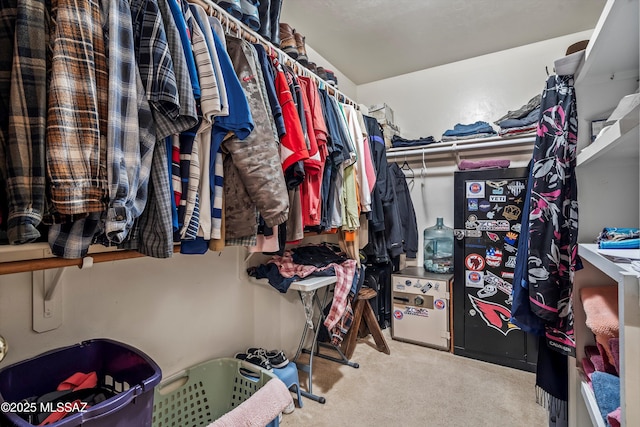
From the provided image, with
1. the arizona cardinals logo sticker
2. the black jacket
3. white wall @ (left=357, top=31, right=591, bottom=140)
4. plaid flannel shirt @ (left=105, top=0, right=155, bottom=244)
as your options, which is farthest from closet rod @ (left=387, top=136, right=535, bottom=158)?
plaid flannel shirt @ (left=105, top=0, right=155, bottom=244)

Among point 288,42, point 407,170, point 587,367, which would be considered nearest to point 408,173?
point 407,170

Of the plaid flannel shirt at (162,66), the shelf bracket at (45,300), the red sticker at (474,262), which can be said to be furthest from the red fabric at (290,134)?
the red sticker at (474,262)

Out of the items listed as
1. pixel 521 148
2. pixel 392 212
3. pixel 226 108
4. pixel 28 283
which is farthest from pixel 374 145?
pixel 28 283

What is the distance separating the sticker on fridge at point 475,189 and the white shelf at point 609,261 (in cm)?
162

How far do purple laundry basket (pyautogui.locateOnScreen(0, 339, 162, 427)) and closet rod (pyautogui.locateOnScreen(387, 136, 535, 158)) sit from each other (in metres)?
2.49

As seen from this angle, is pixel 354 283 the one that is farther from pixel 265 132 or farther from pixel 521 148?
pixel 521 148

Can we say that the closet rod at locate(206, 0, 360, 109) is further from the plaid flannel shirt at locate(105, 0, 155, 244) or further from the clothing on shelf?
the clothing on shelf

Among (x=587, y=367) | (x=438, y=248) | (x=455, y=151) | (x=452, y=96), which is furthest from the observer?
(x=452, y=96)

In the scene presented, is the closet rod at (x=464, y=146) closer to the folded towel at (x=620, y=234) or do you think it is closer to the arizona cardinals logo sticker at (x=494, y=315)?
the arizona cardinals logo sticker at (x=494, y=315)

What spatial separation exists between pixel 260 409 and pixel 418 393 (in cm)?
110

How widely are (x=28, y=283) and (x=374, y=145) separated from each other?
1949 millimetres

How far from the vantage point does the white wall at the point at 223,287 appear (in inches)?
44.9

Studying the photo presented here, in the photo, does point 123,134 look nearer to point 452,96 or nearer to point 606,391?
point 606,391

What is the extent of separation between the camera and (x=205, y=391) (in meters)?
1.55
